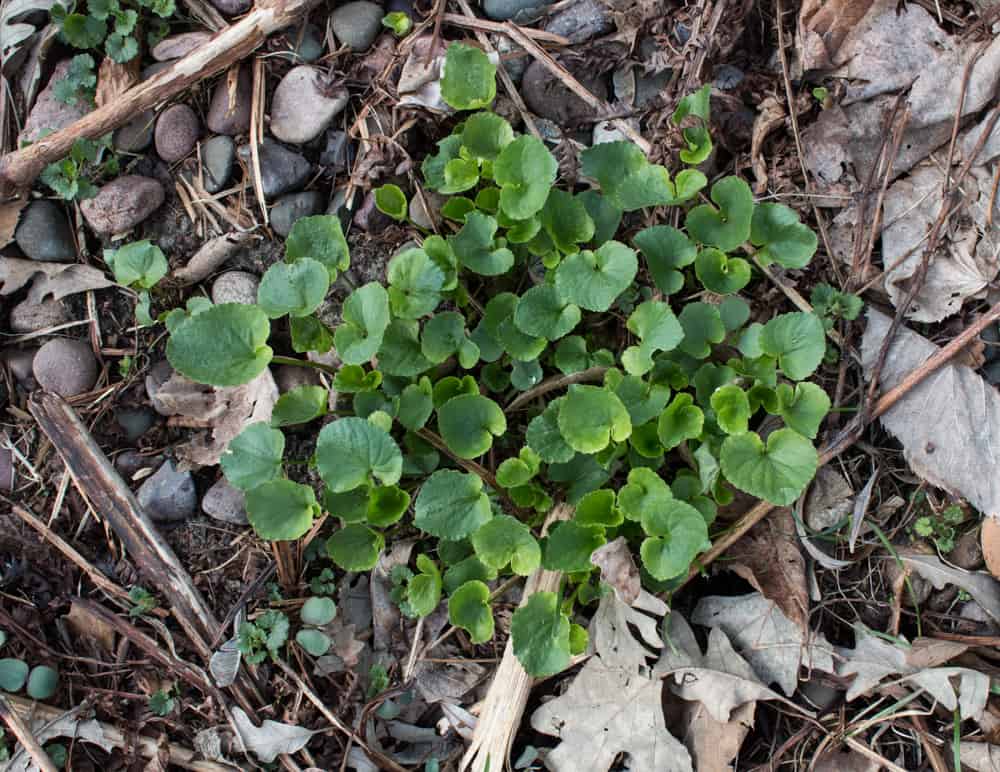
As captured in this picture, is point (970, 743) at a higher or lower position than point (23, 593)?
lower

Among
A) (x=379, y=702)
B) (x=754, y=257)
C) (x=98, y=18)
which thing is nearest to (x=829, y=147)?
(x=754, y=257)

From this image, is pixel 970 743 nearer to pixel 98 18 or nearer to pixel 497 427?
pixel 497 427

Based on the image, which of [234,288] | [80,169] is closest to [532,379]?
[234,288]

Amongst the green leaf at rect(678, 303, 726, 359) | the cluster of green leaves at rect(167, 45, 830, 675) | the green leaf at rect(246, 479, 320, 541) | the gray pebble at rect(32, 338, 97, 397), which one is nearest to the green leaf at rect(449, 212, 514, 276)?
the cluster of green leaves at rect(167, 45, 830, 675)

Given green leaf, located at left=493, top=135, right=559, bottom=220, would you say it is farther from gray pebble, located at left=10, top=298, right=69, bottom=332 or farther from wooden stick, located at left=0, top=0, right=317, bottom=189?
gray pebble, located at left=10, top=298, right=69, bottom=332

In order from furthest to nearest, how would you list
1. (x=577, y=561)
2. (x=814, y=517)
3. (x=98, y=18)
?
(x=98, y=18), (x=814, y=517), (x=577, y=561)

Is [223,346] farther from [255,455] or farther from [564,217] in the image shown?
[564,217]
